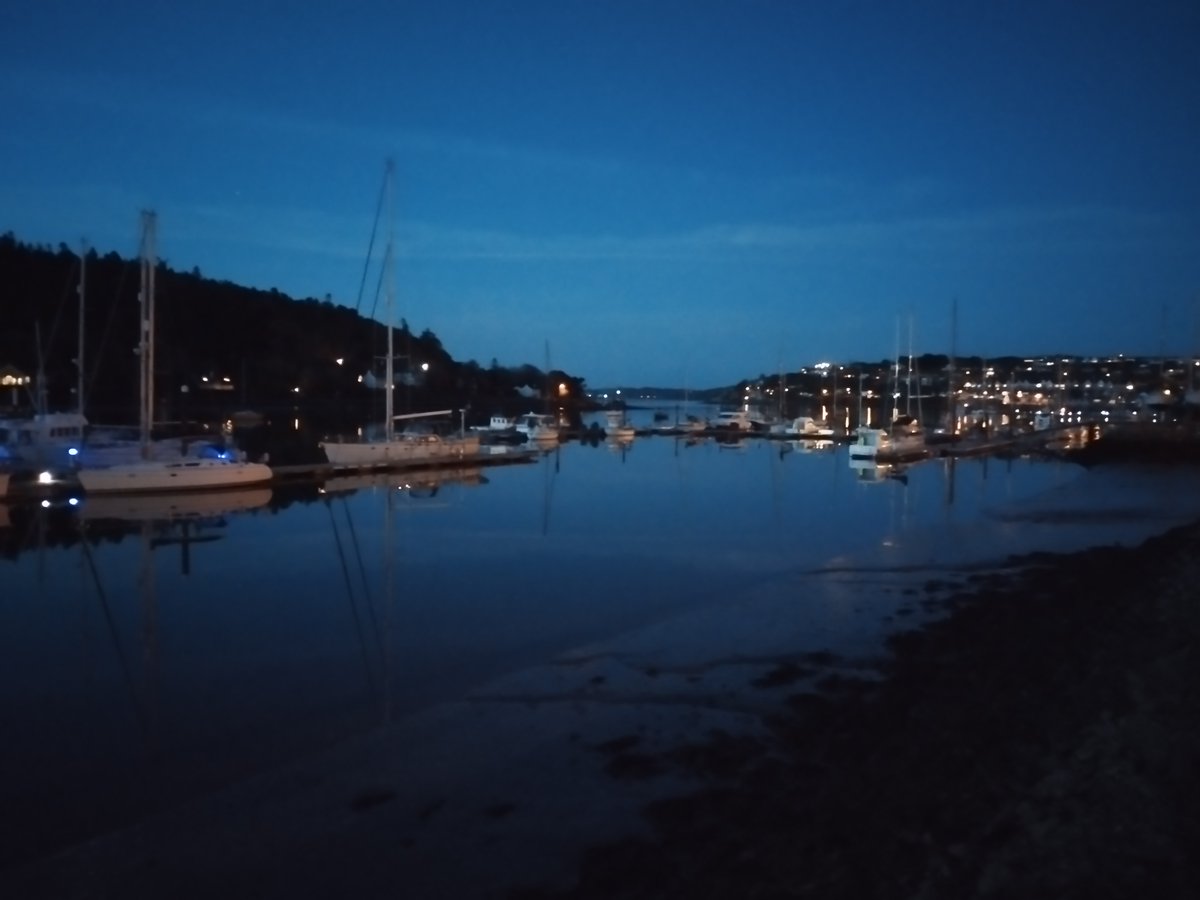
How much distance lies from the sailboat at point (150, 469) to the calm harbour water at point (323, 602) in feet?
6.22

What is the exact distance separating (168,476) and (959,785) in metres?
37.9

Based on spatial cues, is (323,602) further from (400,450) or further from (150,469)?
(400,450)

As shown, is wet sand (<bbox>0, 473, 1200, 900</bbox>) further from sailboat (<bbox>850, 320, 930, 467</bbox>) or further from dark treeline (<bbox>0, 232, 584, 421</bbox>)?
dark treeline (<bbox>0, 232, 584, 421</bbox>)

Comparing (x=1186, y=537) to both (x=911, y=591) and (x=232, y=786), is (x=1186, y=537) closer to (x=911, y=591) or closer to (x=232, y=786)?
(x=911, y=591)

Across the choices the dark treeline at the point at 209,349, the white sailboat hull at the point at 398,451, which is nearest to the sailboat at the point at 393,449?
the white sailboat hull at the point at 398,451

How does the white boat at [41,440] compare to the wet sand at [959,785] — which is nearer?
the wet sand at [959,785]

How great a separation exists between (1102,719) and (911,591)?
37.5 feet

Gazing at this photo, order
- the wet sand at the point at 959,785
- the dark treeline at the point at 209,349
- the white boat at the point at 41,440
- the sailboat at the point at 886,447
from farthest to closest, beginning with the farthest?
the dark treeline at the point at 209,349, the sailboat at the point at 886,447, the white boat at the point at 41,440, the wet sand at the point at 959,785

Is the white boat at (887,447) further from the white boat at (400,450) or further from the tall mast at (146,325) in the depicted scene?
the tall mast at (146,325)

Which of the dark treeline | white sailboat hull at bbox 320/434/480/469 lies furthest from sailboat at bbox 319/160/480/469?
the dark treeline

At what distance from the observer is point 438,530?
3381 centimetres

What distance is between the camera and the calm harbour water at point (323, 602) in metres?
12.9

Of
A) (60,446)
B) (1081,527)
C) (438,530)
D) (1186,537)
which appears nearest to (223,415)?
(60,446)

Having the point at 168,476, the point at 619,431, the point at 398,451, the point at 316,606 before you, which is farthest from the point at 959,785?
the point at 619,431
